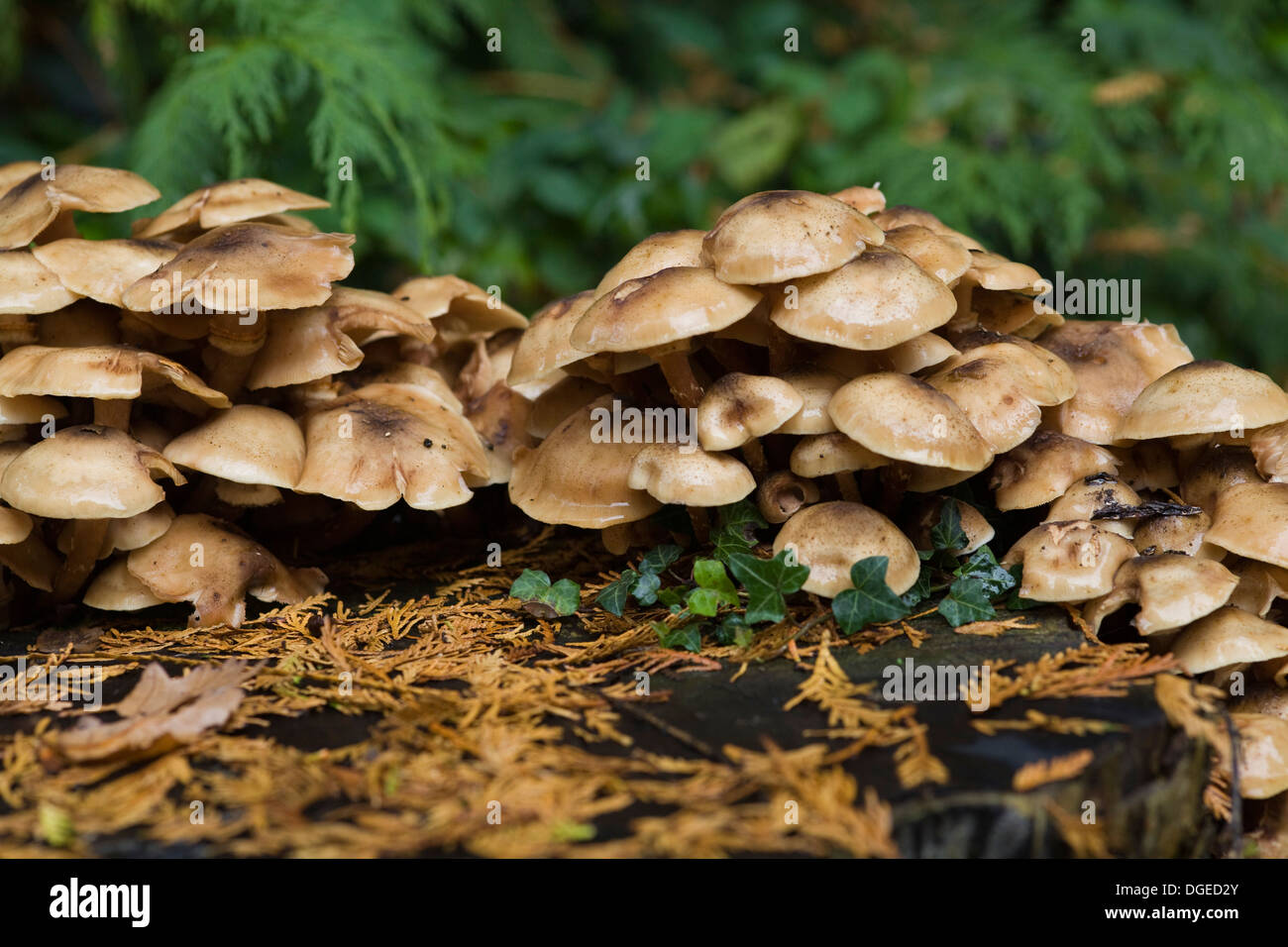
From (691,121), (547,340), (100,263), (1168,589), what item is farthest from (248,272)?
(691,121)

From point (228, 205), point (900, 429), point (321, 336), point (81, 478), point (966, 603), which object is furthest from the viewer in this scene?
point (228, 205)

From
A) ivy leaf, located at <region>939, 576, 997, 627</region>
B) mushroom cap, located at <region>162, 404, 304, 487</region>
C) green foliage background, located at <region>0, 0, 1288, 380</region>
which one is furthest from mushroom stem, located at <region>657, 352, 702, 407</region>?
green foliage background, located at <region>0, 0, 1288, 380</region>

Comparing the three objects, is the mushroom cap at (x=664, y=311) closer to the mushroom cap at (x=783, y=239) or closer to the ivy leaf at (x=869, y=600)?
the mushroom cap at (x=783, y=239)

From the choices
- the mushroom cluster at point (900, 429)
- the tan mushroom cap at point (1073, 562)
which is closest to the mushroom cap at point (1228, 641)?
the mushroom cluster at point (900, 429)

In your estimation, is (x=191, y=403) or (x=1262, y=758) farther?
(x=191, y=403)

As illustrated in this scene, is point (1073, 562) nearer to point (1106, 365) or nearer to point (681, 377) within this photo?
point (1106, 365)

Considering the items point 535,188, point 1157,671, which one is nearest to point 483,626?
point 1157,671
